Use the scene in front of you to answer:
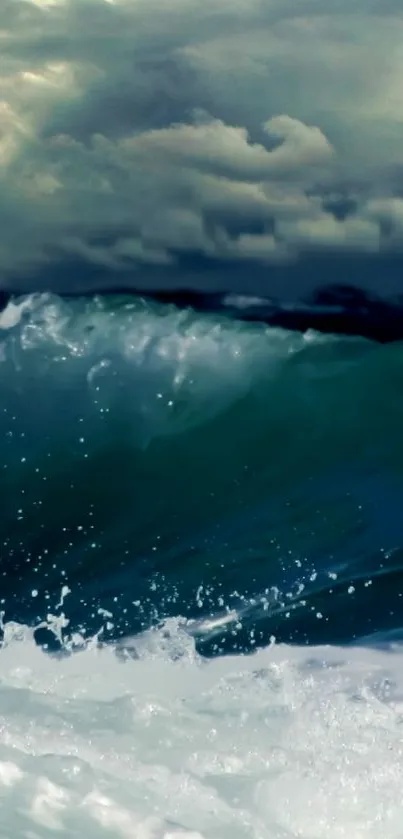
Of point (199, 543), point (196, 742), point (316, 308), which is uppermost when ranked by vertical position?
point (316, 308)

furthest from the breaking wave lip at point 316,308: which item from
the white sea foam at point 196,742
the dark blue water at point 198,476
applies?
the white sea foam at point 196,742

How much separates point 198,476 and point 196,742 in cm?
67

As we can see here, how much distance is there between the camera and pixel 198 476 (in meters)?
2.90

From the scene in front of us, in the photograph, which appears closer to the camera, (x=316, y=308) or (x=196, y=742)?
(x=196, y=742)

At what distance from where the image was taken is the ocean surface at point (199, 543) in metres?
2.70

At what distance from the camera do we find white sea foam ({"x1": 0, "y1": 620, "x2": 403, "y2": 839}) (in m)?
2.36

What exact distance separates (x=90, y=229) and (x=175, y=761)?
4.37ft

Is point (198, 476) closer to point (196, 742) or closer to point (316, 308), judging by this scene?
point (316, 308)

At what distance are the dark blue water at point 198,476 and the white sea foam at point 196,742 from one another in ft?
0.28

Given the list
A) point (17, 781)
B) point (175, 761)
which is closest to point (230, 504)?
point (175, 761)

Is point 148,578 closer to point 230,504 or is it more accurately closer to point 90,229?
point 230,504

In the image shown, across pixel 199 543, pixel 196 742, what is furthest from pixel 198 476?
pixel 196 742

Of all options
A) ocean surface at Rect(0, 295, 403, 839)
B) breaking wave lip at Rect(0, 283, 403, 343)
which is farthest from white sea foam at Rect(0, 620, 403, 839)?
breaking wave lip at Rect(0, 283, 403, 343)

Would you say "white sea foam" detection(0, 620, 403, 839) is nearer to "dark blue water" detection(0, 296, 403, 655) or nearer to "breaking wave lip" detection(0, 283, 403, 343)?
"dark blue water" detection(0, 296, 403, 655)
